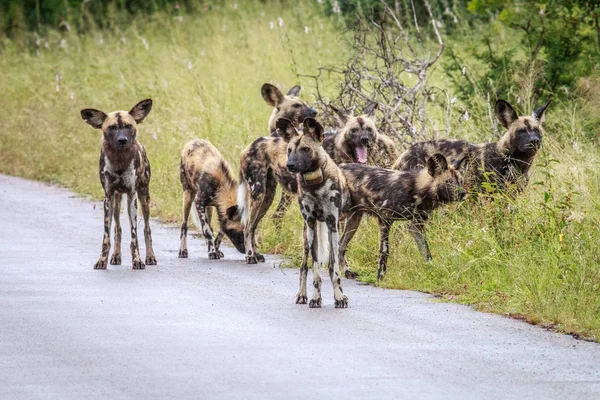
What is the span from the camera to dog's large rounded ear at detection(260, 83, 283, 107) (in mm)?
12656

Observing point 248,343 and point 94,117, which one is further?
point 94,117

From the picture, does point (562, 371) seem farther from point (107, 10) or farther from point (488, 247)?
point (107, 10)

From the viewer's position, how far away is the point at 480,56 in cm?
1448

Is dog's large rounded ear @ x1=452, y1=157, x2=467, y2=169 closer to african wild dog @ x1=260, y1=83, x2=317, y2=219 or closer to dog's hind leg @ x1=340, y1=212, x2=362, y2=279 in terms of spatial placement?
dog's hind leg @ x1=340, y1=212, x2=362, y2=279

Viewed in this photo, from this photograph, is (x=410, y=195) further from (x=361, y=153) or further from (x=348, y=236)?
(x=361, y=153)

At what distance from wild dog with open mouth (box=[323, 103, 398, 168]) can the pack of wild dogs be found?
1 cm

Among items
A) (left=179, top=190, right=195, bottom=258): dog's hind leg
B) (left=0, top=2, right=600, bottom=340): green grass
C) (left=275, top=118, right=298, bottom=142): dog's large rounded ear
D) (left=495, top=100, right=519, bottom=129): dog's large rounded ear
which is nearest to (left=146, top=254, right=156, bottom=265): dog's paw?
(left=179, top=190, right=195, bottom=258): dog's hind leg

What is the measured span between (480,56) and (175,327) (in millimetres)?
7325

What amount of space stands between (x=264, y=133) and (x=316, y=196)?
693cm

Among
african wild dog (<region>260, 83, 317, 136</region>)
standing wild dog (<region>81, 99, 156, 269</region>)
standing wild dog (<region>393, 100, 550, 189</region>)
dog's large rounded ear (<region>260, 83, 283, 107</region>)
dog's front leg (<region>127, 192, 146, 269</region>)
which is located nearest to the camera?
standing wild dog (<region>393, 100, 550, 189</region>)

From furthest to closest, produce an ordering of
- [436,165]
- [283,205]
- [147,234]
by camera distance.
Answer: [283,205], [147,234], [436,165]

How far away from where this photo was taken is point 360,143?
1152 cm

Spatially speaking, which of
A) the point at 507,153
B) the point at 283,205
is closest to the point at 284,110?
the point at 283,205

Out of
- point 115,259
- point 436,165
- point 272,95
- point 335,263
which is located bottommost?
point 115,259
